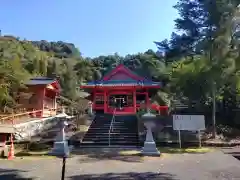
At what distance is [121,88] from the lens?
27688 millimetres

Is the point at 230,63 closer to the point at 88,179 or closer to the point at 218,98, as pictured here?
the point at 218,98

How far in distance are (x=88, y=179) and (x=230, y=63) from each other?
444 inches

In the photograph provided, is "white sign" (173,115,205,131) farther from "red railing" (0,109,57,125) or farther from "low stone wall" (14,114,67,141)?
"red railing" (0,109,57,125)

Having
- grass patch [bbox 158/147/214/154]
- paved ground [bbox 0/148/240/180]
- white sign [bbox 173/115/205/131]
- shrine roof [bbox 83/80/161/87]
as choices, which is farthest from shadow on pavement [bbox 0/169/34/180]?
shrine roof [bbox 83/80/161/87]

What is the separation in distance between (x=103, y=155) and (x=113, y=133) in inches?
197

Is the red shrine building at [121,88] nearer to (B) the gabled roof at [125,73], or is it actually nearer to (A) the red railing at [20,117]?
(B) the gabled roof at [125,73]

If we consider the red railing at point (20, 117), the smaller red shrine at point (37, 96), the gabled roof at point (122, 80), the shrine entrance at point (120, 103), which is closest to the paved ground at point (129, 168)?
the red railing at point (20, 117)

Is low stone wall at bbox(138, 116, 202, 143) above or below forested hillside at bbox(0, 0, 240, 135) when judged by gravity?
below

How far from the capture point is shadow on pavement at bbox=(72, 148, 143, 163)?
40.7 ft

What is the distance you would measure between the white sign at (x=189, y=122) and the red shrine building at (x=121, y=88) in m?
10.6

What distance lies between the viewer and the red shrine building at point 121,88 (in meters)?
27.3

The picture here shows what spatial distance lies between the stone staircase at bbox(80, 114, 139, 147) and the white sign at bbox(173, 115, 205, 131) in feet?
8.29

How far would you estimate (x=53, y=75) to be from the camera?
45688 mm

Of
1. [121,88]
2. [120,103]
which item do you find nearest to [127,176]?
[121,88]
